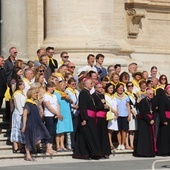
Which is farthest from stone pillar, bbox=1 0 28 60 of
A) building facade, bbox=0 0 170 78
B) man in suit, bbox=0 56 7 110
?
man in suit, bbox=0 56 7 110

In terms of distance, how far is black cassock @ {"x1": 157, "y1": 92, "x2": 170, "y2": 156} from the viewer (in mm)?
21953

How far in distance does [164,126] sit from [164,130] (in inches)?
3.5

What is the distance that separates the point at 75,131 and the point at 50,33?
4329mm

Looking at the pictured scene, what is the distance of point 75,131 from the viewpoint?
21.2m

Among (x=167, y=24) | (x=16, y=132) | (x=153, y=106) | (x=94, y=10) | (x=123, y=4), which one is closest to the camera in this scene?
(x=16, y=132)

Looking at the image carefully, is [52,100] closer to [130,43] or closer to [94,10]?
[94,10]

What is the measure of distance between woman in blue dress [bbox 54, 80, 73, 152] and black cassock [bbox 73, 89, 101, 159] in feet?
0.86

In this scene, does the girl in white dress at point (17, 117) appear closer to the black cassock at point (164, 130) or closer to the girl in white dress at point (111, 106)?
the girl in white dress at point (111, 106)

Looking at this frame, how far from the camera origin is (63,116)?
20984mm

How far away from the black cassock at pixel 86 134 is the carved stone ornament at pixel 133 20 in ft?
23.3

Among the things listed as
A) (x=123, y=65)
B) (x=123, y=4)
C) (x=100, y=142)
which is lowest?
(x=100, y=142)

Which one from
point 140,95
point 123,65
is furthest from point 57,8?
point 140,95

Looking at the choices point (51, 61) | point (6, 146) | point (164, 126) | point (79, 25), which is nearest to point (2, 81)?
point (6, 146)

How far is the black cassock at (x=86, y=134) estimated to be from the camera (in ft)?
67.7
